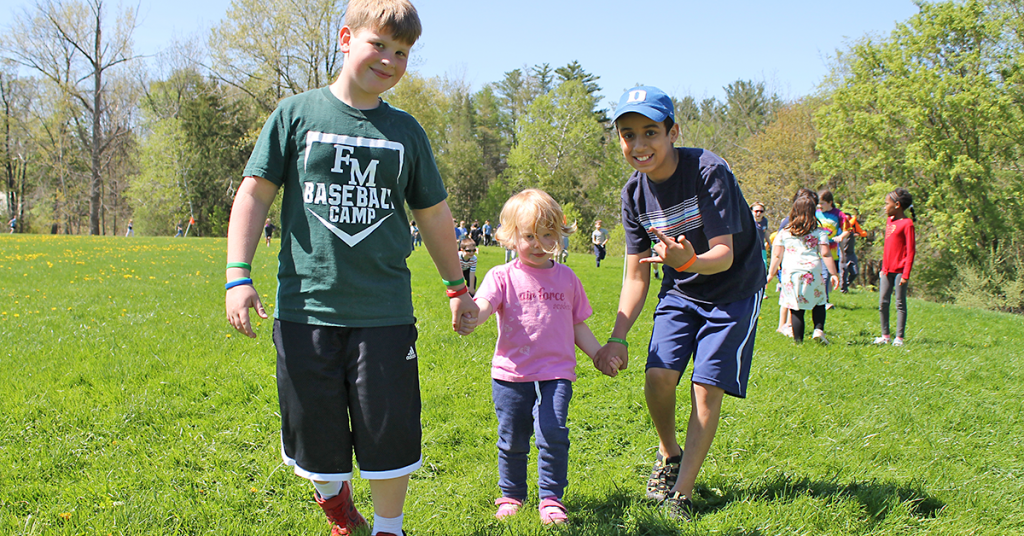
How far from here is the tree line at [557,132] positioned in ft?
90.1

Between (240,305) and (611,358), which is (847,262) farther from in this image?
(240,305)

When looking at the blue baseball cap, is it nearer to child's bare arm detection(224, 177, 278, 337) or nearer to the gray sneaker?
child's bare arm detection(224, 177, 278, 337)

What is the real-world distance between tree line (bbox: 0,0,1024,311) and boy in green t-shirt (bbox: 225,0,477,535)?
21989 mm

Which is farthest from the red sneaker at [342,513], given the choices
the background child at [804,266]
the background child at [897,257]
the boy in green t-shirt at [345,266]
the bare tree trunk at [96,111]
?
the bare tree trunk at [96,111]

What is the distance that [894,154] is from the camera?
29953 mm

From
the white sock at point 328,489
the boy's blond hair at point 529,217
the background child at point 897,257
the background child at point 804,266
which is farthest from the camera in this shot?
the background child at point 897,257

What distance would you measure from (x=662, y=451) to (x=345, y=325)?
182cm

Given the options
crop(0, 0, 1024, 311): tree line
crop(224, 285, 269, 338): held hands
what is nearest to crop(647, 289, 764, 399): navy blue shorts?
crop(224, 285, 269, 338): held hands

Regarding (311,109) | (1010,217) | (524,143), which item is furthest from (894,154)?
(311,109)

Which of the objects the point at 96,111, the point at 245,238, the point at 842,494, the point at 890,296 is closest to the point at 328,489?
the point at 245,238

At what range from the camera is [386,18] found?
236 centimetres

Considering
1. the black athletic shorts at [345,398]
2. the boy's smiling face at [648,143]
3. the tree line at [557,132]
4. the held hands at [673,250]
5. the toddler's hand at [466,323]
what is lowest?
the black athletic shorts at [345,398]

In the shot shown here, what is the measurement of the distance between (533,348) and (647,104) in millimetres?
1247

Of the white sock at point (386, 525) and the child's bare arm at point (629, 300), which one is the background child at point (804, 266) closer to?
the child's bare arm at point (629, 300)
